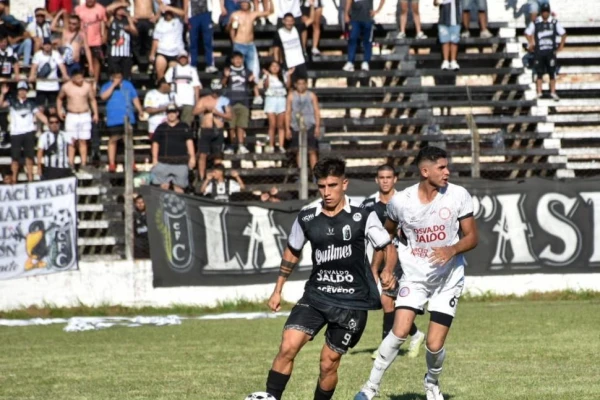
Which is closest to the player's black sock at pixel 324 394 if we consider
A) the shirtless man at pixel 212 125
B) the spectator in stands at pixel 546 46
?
the shirtless man at pixel 212 125

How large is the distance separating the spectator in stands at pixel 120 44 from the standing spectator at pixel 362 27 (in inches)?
193

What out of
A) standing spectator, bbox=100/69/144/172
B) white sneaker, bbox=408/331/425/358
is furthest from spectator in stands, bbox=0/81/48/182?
white sneaker, bbox=408/331/425/358

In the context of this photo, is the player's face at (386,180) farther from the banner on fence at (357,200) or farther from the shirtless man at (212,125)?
the shirtless man at (212,125)

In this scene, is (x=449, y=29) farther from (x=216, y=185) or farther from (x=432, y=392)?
(x=432, y=392)

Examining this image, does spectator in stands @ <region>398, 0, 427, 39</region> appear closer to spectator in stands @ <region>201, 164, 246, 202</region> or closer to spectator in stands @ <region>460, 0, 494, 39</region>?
spectator in stands @ <region>460, 0, 494, 39</region>

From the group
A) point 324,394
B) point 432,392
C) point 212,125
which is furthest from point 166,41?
point 324,394

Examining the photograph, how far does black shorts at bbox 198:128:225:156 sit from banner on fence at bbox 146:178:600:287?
3.77 feet

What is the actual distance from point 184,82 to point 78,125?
238 cm

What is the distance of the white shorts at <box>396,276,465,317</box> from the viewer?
9.66 metres

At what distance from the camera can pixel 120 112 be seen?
22.2 meters

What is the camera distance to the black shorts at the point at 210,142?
2072 cm

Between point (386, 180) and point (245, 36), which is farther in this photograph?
point (245, 36)

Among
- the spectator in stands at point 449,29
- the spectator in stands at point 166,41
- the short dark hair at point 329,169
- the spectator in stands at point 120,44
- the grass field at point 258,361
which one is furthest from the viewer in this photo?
the spectator in stands at point 449,29

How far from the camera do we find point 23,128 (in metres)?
20.9
